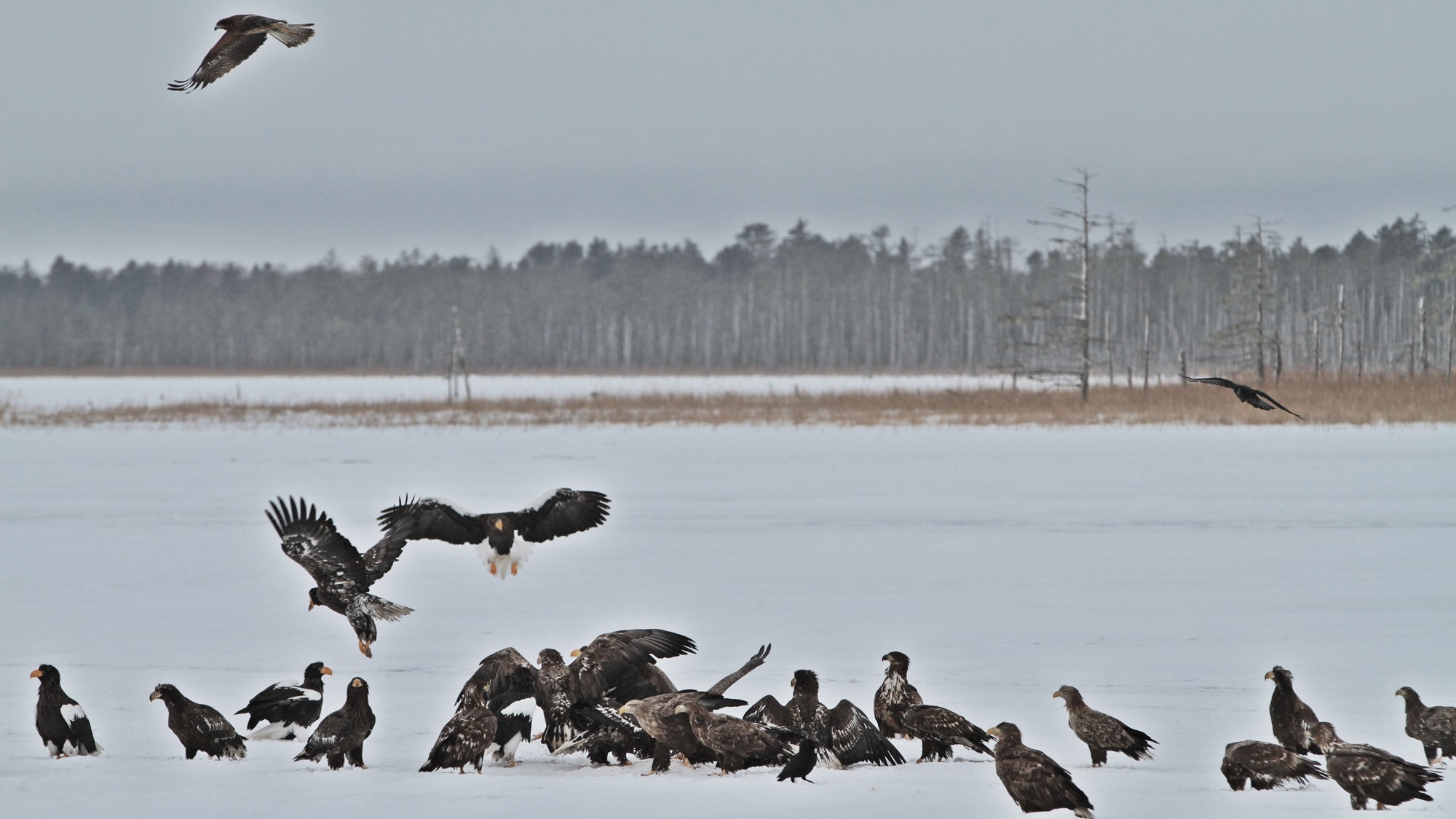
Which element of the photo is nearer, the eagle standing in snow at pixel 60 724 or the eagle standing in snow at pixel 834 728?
the eagle standing in snow at pixel 834 728

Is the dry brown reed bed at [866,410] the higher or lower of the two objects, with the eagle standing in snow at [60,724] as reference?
higher

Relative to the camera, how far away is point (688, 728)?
5344 mm

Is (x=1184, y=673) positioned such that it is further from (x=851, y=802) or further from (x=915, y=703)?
(x=851, y=802)

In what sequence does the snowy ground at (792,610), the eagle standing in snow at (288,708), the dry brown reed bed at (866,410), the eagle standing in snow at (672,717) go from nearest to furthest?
the snowy ground at (792,610)
the eagle standing in snow at (672,717)
the eagle standing in snow at (288,708)
the dry brown reed bed at (866,410)

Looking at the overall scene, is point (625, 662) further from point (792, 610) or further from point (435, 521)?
point (792, 610)

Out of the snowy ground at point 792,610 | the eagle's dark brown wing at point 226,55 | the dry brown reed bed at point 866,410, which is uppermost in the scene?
the eagle's dark brown wing at point 226,55

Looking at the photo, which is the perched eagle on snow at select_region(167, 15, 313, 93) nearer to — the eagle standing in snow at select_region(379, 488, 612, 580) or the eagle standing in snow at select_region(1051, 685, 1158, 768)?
the eagle standing in snow at select_region(379, 488, 612, 580)

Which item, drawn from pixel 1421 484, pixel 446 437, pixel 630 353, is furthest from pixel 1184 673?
pixel 630 353

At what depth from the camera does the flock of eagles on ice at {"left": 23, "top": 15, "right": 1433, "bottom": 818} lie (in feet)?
15.9

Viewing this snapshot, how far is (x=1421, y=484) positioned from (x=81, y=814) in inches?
594

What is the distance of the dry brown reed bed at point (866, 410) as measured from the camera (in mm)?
26812

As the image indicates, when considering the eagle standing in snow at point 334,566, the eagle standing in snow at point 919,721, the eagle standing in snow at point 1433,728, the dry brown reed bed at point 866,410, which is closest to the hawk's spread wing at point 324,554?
the eagle standing in snow at point 334,566

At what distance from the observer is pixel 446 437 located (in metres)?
25.0

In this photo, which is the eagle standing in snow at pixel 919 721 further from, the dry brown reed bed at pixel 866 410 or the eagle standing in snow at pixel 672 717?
the dry brown reed bed at pixel 866 410
